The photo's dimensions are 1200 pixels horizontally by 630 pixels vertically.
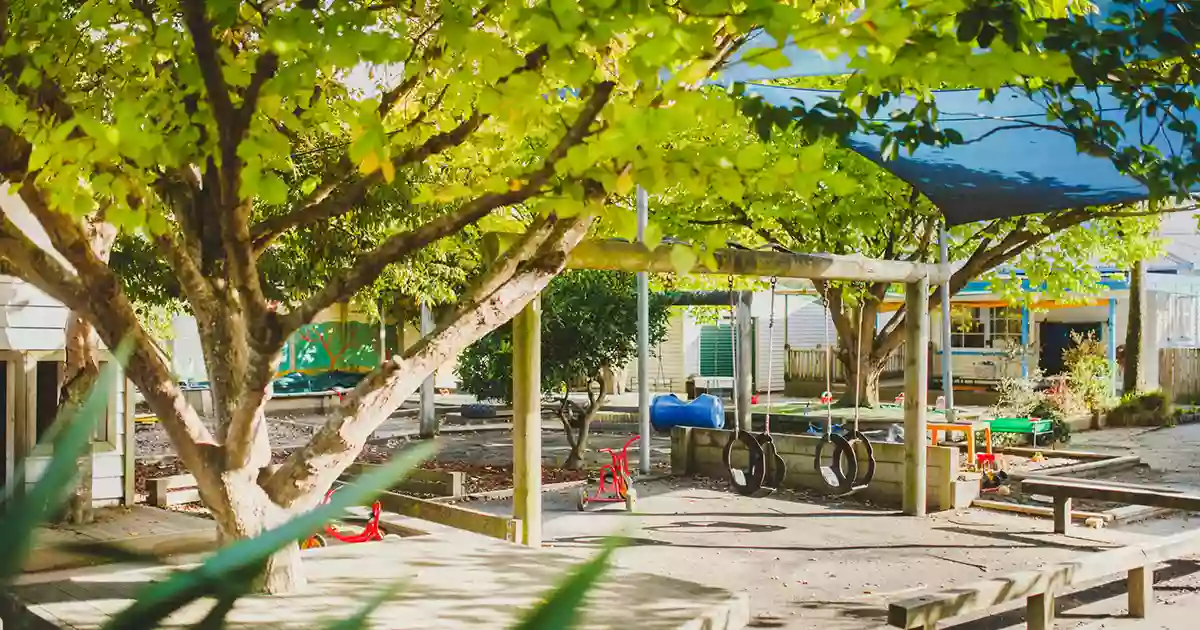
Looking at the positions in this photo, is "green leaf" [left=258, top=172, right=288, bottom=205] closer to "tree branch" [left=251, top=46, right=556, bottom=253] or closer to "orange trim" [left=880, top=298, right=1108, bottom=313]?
"tree branch" [left=251, top=46, right=556, bottom=253]

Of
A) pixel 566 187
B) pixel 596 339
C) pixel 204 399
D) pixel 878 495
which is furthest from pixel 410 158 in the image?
pixel 204 399

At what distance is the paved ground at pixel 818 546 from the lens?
27.7 ft

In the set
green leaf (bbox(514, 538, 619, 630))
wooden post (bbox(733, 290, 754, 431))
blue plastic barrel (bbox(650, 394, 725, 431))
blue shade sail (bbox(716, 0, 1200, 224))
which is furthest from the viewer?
blue plastic barrel (bbox(650, 394, 725, 431))

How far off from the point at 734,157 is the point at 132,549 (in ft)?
11.3

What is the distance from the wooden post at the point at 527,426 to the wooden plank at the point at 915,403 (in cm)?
510

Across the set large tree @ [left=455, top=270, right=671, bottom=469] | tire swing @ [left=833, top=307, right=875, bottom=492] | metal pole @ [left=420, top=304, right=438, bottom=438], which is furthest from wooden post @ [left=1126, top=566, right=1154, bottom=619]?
metal pole @ [left=420, top=304, right=438, bottom=438]

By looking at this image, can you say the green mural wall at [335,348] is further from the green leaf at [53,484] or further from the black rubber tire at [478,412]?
the green leaf at [53,484]

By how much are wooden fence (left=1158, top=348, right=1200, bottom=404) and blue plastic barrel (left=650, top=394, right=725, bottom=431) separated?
12.4 meters

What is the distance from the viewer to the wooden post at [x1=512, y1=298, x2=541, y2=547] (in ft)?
28.0

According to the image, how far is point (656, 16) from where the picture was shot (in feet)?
11.9

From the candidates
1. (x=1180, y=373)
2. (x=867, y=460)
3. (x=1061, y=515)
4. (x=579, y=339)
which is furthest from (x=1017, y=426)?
(x=1180, y=373)

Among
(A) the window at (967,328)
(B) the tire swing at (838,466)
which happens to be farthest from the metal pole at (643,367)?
(A) the window at (967,328)

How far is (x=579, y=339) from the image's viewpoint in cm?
1559

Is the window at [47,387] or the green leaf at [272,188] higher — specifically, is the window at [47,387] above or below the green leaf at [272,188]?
below
